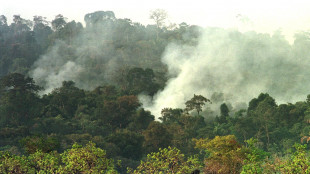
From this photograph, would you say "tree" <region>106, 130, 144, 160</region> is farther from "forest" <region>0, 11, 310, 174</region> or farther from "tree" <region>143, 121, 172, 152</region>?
"tree" <region>143, 121, 172, 152</region>

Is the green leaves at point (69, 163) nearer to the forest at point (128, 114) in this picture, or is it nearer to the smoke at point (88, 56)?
the forest at point (128, 114)

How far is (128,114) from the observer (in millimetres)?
80438

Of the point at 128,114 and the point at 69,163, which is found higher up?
the point at 128,114

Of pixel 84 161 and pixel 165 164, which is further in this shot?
pixel 165 164

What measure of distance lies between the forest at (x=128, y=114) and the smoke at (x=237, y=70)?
2.05 ft

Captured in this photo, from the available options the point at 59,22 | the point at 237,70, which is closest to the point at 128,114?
the point at 237,70

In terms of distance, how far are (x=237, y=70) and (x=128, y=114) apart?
1380 inches

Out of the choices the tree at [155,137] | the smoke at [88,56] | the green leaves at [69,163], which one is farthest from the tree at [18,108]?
the green leaves at [69,163]

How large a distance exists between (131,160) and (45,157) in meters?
33.4

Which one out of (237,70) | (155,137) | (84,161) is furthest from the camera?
(237,70)

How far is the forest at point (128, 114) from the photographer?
29516 millimetres

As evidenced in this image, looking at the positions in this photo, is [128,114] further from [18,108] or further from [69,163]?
[69,163]

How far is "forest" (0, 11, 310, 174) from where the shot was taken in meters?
29.5

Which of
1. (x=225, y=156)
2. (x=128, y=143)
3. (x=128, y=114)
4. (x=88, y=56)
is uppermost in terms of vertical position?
(x=88, y=56)
